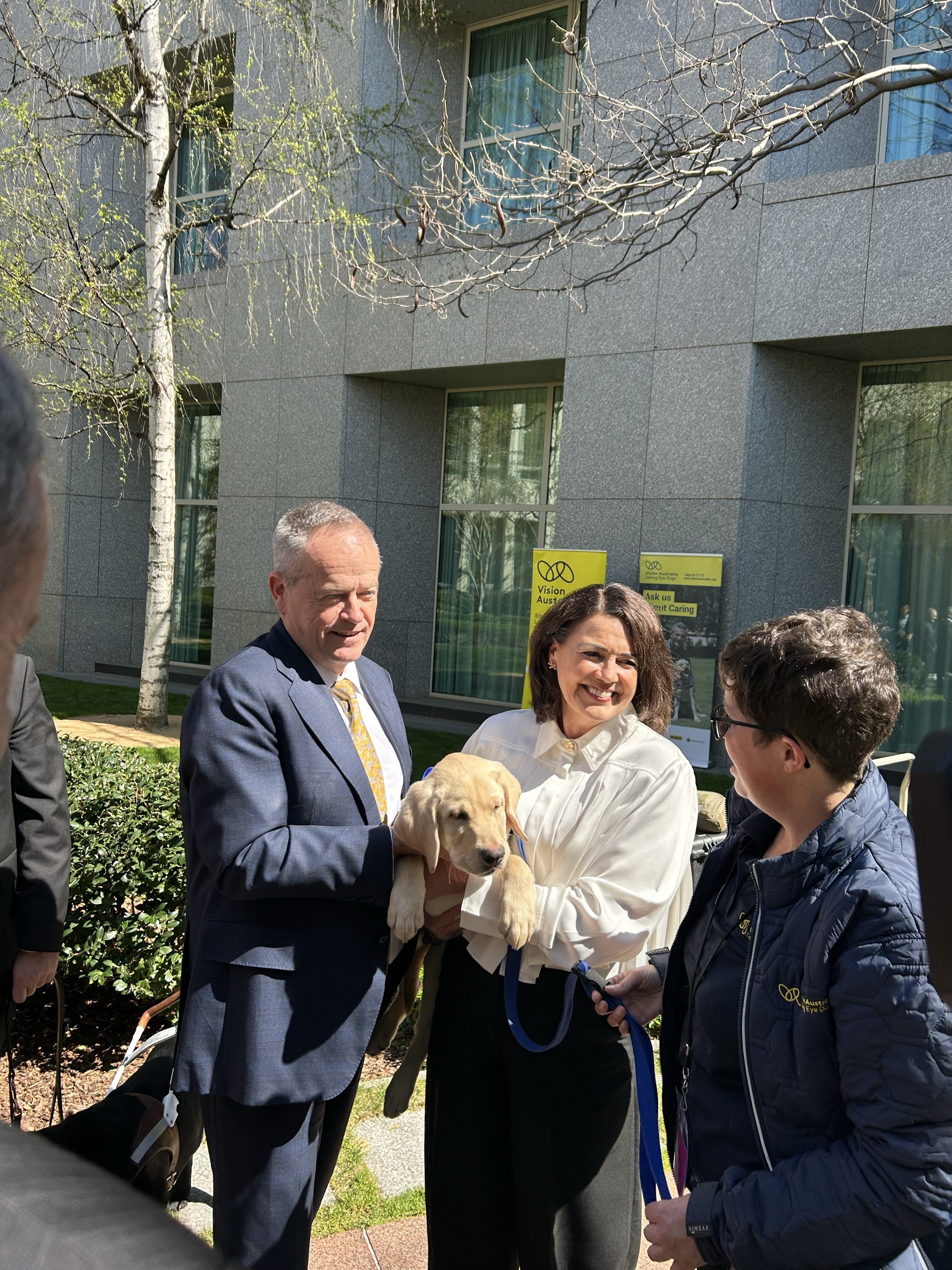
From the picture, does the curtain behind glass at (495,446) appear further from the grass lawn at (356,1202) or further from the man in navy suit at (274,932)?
the man in navy suit at (274,932)

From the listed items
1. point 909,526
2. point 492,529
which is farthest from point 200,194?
point 909,526

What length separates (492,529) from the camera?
14.5 metres

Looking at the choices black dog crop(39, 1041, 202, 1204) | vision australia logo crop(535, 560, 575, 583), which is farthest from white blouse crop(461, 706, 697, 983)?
vision australia logo crop(535, 560, 575, 583)

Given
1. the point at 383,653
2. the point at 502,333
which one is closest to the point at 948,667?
the point at 502,333

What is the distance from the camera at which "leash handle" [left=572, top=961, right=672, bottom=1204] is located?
247cm

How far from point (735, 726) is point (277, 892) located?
3.61 feet

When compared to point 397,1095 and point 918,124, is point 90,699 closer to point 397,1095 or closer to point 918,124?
point 918,124

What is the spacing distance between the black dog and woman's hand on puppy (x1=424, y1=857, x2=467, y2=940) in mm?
812

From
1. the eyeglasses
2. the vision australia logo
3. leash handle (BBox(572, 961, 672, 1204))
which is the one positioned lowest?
leash handle (BBox(572, 961, 672, 1204))

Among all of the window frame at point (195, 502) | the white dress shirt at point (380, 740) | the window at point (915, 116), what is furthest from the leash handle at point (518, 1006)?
the window frame at point (195, 502)

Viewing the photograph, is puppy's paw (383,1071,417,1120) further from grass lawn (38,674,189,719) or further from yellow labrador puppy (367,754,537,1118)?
grass lawn (38,674,189,719)

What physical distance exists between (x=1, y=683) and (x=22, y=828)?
3.26 m

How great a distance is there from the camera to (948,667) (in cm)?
1092

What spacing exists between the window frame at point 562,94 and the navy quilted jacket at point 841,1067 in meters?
10.1
